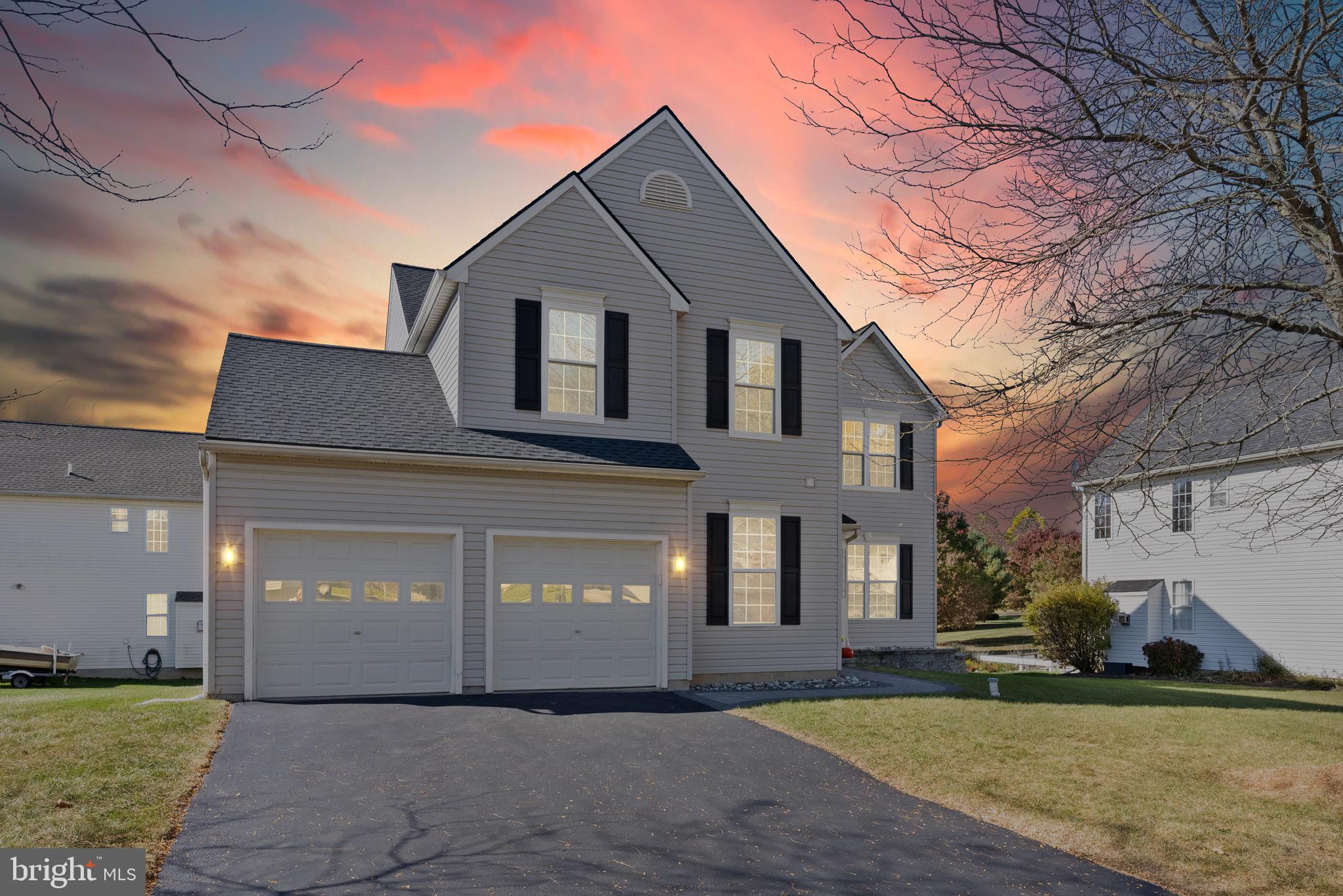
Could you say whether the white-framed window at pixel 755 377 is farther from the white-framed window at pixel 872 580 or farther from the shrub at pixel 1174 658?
the shrub at pixel 1174 658

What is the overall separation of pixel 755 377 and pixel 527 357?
4668 mm

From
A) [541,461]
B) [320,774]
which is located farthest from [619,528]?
[320,774]

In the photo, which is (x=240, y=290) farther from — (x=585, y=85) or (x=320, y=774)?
(x=320, y=774)

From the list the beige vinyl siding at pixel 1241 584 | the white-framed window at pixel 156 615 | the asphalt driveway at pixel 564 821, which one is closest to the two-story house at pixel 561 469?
the asphalt driveway at pixel 564 821

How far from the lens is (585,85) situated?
14.5 metres

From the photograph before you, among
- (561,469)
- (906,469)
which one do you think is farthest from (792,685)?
(906,469)

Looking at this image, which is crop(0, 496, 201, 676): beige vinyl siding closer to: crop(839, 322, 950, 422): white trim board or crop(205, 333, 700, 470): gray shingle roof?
crop(205, 333, 700, 470): gray shingle roof

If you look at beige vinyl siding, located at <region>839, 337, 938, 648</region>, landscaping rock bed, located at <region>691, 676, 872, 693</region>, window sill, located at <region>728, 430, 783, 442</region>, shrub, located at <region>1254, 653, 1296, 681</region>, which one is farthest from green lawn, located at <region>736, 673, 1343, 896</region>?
shrub, located at <region>1254, 653, 1296, 681</region>

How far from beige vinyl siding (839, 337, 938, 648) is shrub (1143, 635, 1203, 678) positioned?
793 cm

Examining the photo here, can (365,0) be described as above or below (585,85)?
below

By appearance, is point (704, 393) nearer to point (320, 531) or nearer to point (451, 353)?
point (451, 353)

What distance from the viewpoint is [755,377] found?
17.6m

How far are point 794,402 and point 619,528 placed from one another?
4.68 meters

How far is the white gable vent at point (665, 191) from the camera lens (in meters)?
17.3
